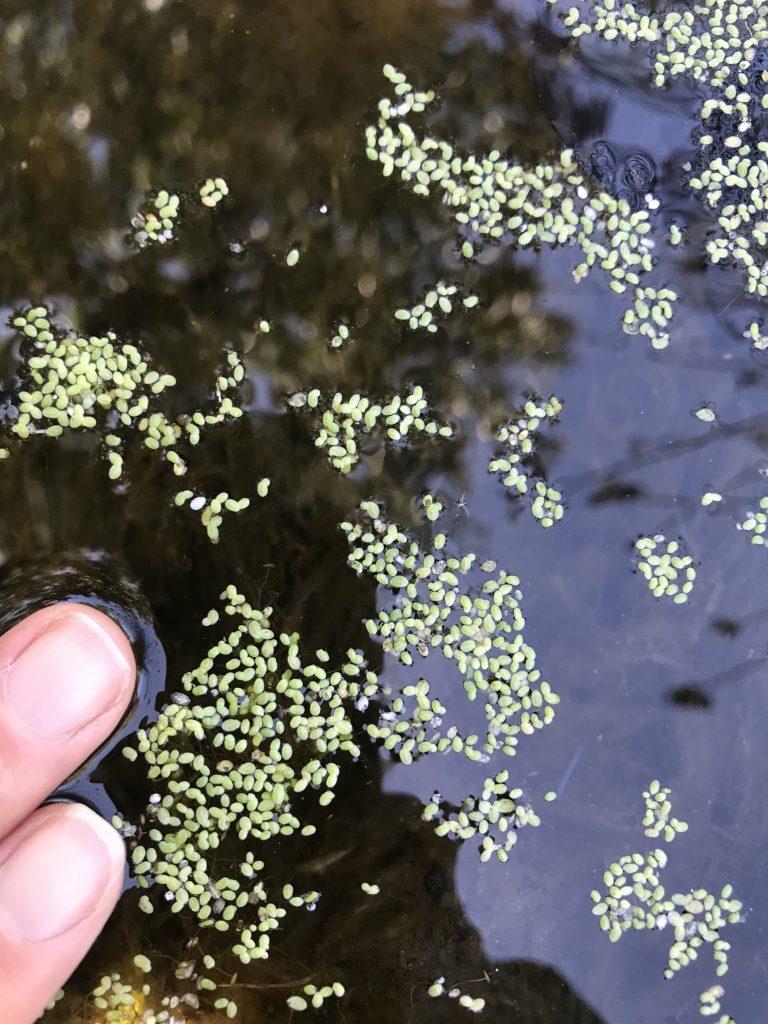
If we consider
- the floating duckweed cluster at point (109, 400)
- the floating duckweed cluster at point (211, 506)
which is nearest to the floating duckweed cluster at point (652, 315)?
the floating duckweed cluster at point (109, 400)

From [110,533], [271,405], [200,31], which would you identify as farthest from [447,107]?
[110,533]

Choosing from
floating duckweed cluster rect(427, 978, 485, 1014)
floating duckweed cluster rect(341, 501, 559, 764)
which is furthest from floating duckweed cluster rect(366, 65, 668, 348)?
floating duckweed cluster rect(427, 978, 485, 1014)

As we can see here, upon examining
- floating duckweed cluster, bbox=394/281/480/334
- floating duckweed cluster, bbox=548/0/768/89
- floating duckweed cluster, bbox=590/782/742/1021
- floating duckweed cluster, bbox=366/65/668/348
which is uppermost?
floating duckweed cluster, bbox=548/0/768/89

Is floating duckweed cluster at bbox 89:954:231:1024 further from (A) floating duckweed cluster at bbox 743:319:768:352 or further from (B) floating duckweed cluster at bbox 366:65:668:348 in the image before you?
(A) floating duckweed cluster at bbox 743:319:768:352

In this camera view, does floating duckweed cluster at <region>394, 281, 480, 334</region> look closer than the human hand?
No

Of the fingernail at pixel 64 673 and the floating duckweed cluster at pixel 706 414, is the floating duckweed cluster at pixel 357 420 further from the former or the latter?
the fingernail at pixel 64 673

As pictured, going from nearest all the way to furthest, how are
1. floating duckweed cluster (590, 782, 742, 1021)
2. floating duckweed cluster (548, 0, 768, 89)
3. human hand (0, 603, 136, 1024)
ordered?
human hand (0, 603, 136, 1024) → floating duckweed cluster (590, 782, 742, 1021) → floating duckweed cluster (548, 0, 768, 89)

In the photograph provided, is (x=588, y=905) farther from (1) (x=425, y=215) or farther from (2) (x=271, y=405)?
(1) (x=425, y=215)
